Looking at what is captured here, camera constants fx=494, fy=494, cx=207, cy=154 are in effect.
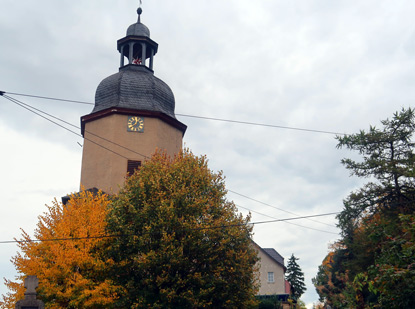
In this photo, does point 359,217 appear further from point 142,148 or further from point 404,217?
point 142,148

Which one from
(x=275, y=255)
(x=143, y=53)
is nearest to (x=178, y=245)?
(x=143, y=53)

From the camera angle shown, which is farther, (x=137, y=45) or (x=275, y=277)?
(x=275, y=277)

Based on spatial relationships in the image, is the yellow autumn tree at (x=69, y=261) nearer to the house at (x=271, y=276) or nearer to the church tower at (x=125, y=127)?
the church tower at (x=125, y=127)

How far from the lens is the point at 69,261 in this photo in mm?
21953

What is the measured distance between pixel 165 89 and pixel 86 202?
12.0 meters

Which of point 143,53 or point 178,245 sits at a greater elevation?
point 143,53

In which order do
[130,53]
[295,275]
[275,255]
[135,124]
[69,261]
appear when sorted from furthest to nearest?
[295,275], [275,255], [130,53], [135,124], [69,261]

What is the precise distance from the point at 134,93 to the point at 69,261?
1399 centimetres

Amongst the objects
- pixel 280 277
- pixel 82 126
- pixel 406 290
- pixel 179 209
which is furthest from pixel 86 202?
pixel 280 277

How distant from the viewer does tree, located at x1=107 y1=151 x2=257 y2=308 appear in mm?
21438

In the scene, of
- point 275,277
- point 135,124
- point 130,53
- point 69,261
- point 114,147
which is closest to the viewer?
point 69,261

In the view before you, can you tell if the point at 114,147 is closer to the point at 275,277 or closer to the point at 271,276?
the point at 271,276

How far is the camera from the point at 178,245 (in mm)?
22141

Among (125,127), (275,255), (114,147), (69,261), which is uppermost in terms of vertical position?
(125,127)
